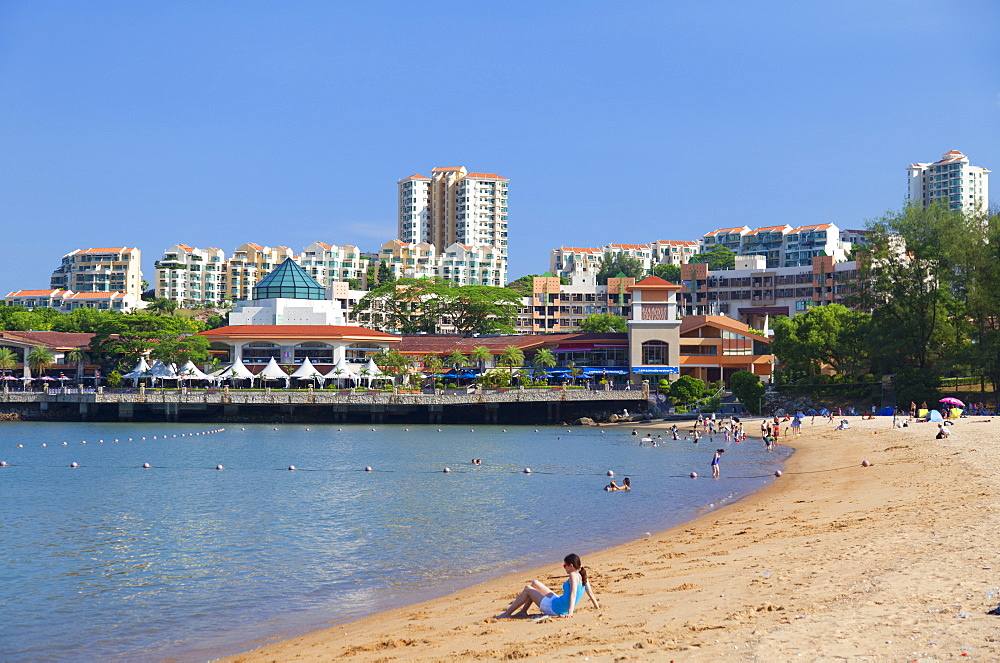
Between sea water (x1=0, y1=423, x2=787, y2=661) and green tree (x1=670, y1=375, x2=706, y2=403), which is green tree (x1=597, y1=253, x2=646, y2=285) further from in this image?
sea water (x1=0, y1=423, x2=787, y2=661)

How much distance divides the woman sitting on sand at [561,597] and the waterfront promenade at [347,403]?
A: 61833 mm

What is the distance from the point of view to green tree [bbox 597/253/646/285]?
182 meters

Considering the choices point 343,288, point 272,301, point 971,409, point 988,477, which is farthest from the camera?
point 343,288

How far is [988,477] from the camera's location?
26.5 m

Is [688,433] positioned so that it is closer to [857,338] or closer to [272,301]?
[857,338]

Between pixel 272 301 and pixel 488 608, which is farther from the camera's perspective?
pixel 272 301

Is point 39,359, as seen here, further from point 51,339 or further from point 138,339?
point 138,339

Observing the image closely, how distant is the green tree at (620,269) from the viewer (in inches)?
7146

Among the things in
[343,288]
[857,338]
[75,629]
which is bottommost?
[75,629]

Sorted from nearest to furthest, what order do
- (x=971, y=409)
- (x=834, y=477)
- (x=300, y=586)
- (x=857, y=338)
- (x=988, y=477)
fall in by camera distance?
(x=300, y=586)
(x=988, y=477)
(x=834, y=477)
(x=971, y=409)
(x=857, y=338)

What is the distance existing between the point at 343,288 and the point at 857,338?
93.2 m

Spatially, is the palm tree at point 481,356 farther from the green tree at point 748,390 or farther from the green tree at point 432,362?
the green tree at point 748,390

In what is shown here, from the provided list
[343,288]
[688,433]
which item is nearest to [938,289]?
[688,433]

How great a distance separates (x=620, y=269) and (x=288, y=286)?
3822 inches
